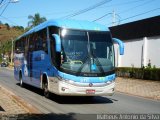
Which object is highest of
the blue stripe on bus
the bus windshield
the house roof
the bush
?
the house roof

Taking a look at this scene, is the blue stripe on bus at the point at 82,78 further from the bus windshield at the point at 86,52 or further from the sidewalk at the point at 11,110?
the sidewalk at the point at 11,110

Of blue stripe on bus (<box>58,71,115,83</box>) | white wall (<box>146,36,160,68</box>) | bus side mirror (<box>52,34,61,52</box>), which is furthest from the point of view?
white wall (<box>146,36,160,68</box>)

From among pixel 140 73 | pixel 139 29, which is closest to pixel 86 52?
pixel 140 73

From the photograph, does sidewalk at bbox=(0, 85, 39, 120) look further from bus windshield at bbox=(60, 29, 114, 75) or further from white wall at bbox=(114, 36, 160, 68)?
white wall at bbox=(114, 36, 160, 68)

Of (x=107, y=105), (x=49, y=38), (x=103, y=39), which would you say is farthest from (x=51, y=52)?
(x=107, y=105)

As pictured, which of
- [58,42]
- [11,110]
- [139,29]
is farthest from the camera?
[139,29]

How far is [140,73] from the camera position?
102ft

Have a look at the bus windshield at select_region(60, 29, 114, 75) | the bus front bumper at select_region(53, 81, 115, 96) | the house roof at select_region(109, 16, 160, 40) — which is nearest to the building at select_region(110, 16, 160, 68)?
the house roof at select_region(109, 16, 160, 40)

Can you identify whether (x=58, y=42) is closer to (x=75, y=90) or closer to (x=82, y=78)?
(x=82, y=78)

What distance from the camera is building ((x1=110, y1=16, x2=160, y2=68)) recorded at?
31.6m

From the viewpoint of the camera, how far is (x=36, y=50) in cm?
1898

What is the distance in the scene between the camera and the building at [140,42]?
3161cm

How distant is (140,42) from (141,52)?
3.13 feet

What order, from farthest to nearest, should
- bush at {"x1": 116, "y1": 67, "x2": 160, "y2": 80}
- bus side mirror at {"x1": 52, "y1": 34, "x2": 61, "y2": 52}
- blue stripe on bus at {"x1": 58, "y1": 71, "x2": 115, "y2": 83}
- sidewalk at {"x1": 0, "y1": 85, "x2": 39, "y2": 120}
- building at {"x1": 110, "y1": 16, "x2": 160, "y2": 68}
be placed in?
building at {"x1": 110, "y1": 16, "x2": 160, "y2": 68} → bush at {"x1": 116, "y1": 67, "x2": 160, "y2": 80} → blue stripe on bus at {"x1": 58, "y1": 71, "x2": 115, "y2": 83} → bus side mirror at {"x1": 52, "y1": 34, "x2": 61, "y2": 52} → sidewalk at {"x1": 0, "y1": 85, "x2": 39, "y2": 120}
